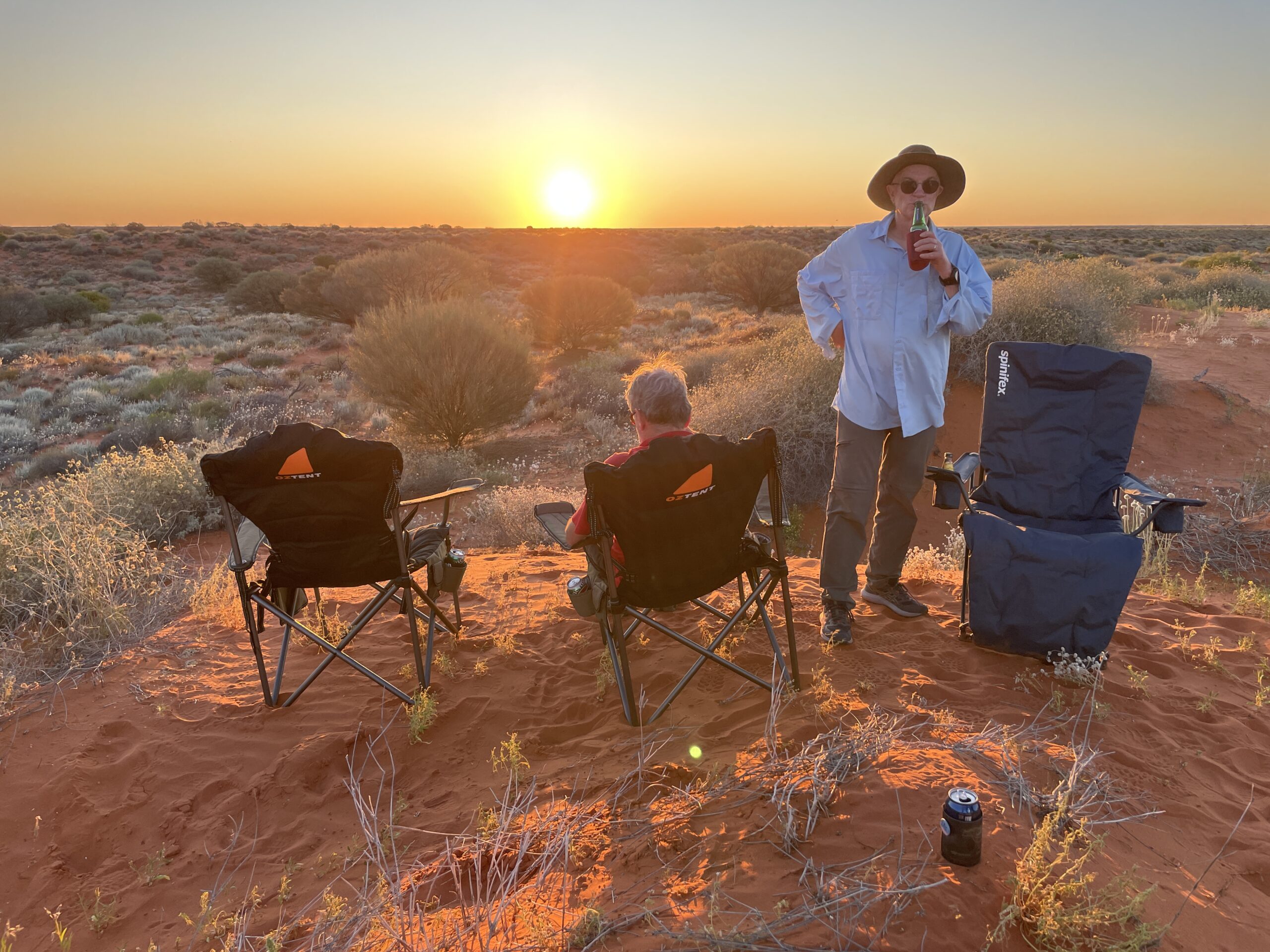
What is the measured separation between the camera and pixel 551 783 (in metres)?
2.60

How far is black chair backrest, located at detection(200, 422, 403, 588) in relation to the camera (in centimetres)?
294

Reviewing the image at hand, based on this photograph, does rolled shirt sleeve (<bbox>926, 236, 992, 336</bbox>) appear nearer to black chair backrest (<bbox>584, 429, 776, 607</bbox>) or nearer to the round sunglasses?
the round sunglasses

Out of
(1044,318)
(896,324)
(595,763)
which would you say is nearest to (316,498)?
(595,763)

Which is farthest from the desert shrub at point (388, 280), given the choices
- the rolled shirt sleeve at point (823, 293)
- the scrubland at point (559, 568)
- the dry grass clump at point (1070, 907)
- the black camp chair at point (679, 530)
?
the dry grass clump at point (1070, 907)

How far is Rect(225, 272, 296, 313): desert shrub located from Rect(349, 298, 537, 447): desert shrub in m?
19.8

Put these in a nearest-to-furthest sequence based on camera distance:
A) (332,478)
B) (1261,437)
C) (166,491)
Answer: (332,478) → (166,491) → (1261,437)

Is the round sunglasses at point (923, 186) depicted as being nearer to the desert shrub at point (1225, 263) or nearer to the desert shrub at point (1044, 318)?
the desert shrub at point (1044, 318)

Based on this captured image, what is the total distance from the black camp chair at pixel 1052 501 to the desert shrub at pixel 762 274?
19.6 meters

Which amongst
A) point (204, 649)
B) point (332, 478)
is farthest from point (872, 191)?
point (204, 649)

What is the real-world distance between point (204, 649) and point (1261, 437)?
10403 mm

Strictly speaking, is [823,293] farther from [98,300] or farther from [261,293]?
[98,300]

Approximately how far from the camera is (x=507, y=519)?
645 cm

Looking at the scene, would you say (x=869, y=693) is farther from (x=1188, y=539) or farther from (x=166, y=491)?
(x=166, y=491)

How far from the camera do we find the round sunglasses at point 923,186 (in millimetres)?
3285
